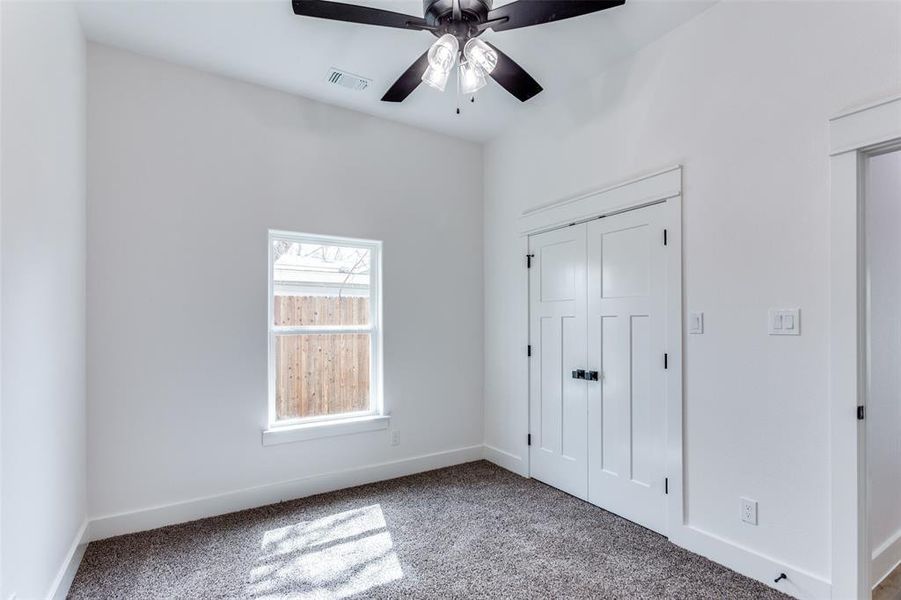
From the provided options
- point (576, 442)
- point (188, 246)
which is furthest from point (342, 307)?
point (576, 442)

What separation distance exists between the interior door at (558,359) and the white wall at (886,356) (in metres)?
1.46

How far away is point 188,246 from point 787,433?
3.43 m

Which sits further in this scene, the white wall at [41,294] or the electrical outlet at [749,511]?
the electrical outlet at [749,511]

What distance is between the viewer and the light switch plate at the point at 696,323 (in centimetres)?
244

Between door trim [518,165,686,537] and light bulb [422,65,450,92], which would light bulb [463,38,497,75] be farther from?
door trim [518,165,686,537]

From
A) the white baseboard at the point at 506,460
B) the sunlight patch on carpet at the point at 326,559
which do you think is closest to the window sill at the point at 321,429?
the sunlight patch on carpet at the point at 326,559

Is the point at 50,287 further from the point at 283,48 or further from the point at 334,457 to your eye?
the point at 334,457

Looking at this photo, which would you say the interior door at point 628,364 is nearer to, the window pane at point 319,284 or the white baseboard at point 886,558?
the white baseboard at point 886,558

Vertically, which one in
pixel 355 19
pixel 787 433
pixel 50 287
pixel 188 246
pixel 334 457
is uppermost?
pixel 355 19

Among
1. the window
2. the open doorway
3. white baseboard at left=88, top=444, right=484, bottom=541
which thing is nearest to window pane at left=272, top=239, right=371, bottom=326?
the window

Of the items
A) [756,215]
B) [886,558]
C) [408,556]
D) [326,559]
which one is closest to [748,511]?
[886,558]

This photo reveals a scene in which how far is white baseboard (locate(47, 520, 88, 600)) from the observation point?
2002 mm

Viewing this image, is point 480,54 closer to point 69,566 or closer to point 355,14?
point 355,14

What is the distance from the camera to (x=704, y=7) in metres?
2.40
